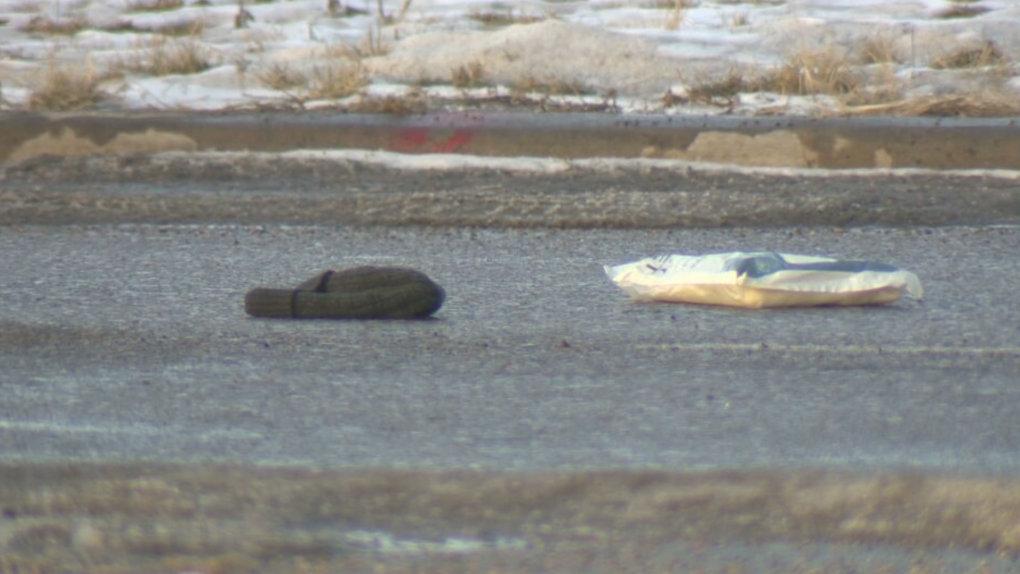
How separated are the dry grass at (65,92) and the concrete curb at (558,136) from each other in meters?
1.19

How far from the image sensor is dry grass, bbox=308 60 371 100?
399 inches

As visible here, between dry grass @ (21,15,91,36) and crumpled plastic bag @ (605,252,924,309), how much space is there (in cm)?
1204

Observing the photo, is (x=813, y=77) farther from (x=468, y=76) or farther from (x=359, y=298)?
(x=359, y=298)

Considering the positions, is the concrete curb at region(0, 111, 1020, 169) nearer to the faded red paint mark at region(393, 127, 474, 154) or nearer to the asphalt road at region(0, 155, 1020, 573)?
the faded red paint mark at region(393, 127, 474, 154)

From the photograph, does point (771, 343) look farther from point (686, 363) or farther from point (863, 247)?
point (863, 247)

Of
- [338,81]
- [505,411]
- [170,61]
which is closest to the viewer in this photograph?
[505,411]

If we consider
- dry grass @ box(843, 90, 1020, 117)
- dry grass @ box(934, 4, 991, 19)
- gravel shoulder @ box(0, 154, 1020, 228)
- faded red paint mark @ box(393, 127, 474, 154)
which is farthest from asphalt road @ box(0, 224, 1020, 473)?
dry grass @ box(934, 4, 991, 19)

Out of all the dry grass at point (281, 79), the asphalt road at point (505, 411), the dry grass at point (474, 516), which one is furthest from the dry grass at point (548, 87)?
the dry grass at point (474, 516)

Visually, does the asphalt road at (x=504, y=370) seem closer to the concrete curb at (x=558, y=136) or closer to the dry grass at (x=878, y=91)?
the concrete curb at (x=558, y=136)

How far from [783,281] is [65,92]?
6731 mm

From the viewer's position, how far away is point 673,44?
12016mm

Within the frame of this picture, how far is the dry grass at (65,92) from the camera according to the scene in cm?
974

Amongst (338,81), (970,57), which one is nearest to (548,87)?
(338,81)

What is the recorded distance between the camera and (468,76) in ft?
35.1
